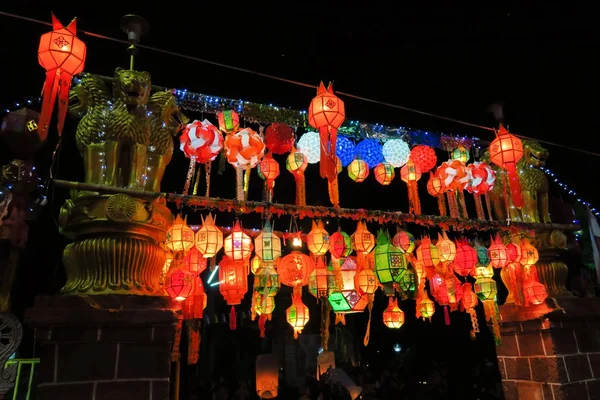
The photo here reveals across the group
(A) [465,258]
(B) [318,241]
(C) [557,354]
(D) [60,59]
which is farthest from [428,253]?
(D) [60,59]

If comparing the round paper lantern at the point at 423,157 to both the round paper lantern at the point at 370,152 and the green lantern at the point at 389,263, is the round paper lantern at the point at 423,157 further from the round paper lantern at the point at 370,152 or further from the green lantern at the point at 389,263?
the green lantern at the point at 389,263

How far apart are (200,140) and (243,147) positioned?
507 millimetres

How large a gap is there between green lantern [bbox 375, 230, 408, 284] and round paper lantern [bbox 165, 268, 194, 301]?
7.68 ft

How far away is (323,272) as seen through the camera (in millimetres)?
5422

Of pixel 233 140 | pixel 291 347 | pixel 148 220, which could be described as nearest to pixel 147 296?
pixel 148 220

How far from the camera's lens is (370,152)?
19.9 feet

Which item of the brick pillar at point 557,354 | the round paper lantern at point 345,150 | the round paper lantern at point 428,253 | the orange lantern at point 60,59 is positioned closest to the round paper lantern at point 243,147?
the round paper lantern at point 345,150

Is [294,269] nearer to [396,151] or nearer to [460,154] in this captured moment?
[396,151]

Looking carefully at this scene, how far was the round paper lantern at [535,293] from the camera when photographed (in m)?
5.45

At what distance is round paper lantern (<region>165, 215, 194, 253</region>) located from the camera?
4.68 metres

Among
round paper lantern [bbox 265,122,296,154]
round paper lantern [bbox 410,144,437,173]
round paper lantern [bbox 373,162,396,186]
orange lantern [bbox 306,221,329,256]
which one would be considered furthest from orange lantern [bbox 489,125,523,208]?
round paper lantern [bbox 265,122,296,154]

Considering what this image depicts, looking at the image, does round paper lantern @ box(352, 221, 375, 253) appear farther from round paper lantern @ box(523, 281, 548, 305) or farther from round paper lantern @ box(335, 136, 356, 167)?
round paper lantern @ box(523, 281, 548, 305)

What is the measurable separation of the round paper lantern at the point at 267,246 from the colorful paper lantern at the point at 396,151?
7.07ft

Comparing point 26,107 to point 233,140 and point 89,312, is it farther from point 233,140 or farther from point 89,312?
point 89,312
